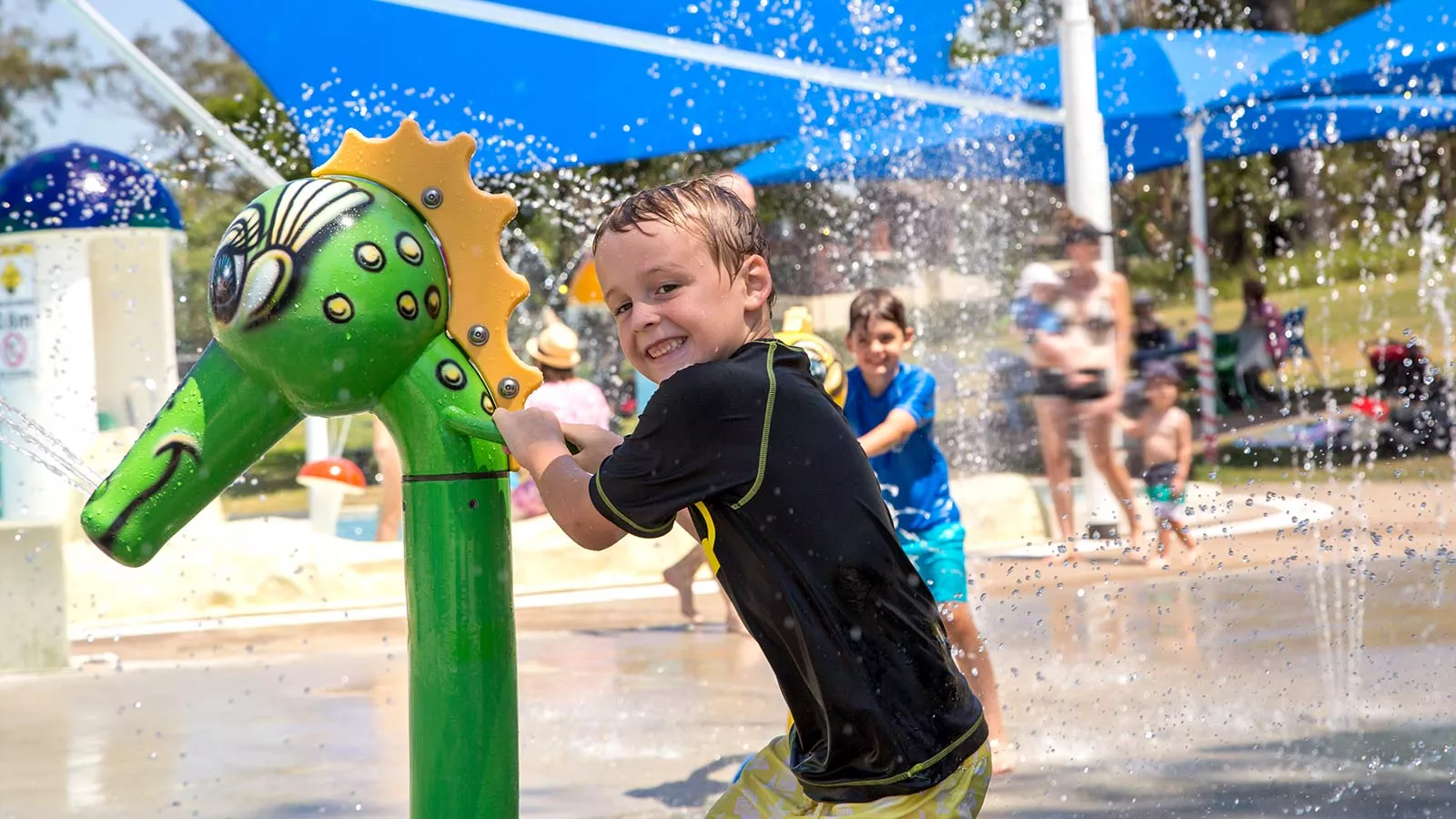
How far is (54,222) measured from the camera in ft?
25.0

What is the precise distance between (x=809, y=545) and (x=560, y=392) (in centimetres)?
593

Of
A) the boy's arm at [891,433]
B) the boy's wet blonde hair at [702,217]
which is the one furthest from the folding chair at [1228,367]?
the boy's wet blonde hair at [702,217]

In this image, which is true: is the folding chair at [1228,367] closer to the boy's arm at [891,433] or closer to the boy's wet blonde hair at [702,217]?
the boy's arm at [891,433]

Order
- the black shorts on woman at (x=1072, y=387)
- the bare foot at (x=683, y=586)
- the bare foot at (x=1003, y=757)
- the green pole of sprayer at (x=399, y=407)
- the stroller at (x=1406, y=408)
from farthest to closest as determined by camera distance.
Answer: the stroller at (x=1406, y=408) → the black shorts on woman at (x=1072, y=387) → the bare foot at (x=683, y=586) → the bare foot at (x=1003, y=757) → the green pole of sprayer at (x=399, y=407)

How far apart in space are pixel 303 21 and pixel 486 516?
5.17 meters

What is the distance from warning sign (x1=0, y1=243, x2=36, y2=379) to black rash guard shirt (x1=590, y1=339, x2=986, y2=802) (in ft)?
20.4

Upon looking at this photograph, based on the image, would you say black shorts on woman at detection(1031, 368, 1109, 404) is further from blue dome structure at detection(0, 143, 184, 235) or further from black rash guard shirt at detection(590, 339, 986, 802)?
black rash guard shirt at detection(590, 339, 986, 802)

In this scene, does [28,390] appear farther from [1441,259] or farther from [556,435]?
[1441,259]

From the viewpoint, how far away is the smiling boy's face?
1.92 metres

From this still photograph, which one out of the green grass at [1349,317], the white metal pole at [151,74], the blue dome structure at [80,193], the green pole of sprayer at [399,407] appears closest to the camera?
the green pole of sprayer at [399,407]

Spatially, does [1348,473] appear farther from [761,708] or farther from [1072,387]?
[761,708]

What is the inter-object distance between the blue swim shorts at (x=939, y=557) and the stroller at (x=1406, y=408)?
749 cm

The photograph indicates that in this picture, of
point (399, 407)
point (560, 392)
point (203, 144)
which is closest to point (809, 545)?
point (399, 407)

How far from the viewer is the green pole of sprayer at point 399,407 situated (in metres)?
2.12
